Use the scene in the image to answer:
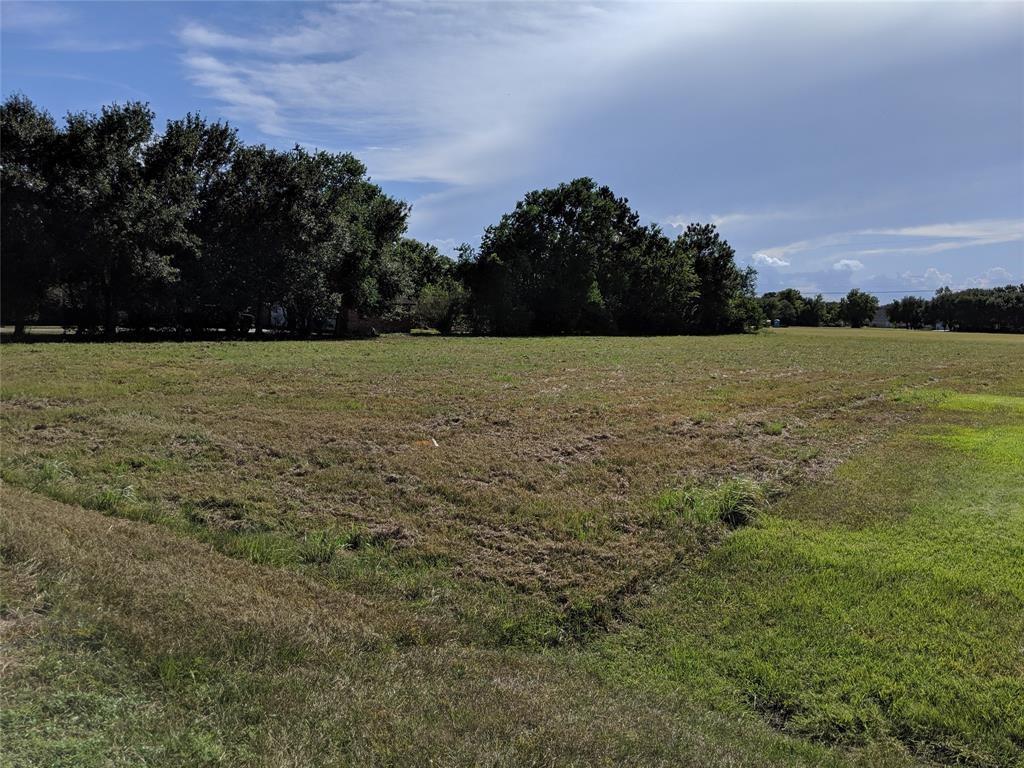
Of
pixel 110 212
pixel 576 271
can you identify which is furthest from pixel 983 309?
pixel 110 212

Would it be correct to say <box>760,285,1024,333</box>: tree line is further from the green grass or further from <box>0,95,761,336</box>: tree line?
the green grass

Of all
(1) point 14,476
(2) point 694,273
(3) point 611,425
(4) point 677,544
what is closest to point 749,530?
(4) point 677,544

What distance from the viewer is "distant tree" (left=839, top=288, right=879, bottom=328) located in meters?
102

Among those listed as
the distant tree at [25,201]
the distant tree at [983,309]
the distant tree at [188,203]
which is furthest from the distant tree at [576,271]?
the distant tree at [983,309]

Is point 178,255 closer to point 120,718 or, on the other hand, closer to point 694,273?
point 120,718

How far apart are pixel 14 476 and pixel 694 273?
57667 millimetres

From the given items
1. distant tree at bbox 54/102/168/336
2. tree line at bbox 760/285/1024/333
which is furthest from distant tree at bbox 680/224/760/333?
distant tree at bbox 54/102/168/336

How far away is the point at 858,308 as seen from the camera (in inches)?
4028

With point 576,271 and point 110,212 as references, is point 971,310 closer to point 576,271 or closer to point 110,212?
point 576,271

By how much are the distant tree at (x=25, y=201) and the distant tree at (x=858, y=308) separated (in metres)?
107

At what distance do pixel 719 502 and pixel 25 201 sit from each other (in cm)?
2995

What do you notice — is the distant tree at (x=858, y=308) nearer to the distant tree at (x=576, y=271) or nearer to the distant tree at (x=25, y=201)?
the distant tree at (x=576, y=271)

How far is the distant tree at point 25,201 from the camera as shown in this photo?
24.8 m

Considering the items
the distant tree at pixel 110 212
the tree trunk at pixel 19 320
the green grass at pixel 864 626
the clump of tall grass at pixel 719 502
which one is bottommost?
the green grass at pixel 864 626
